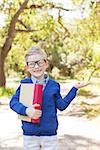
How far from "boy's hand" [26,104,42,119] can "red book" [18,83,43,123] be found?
4 centimetres

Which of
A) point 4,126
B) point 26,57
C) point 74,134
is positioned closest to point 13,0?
point 4,126

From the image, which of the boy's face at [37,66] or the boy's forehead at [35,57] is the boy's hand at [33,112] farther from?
the boy's forehead at [35,57]

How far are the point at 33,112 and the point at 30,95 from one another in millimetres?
159

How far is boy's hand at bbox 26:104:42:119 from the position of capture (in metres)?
3.81

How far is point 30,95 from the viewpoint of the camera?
12.7ft

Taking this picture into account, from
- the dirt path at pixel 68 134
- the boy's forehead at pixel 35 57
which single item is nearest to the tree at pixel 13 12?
the dirt path at pixel 68 134

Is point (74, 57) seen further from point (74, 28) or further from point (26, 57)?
point (26, 57)

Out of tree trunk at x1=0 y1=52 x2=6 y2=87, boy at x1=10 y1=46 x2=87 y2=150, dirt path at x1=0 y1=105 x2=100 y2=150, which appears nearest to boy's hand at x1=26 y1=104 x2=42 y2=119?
boy at x1=10 y1=46 x2=87 y2=150

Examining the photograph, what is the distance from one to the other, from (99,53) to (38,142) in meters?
11.1

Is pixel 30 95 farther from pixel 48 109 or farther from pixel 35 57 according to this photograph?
pixel 35 57

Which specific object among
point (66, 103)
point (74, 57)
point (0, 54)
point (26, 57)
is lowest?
point (74, 57)

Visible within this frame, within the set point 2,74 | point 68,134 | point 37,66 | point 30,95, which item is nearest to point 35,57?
point 37,66

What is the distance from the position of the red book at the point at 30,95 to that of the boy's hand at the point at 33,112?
38 mm

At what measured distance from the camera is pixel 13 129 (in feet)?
31.9
